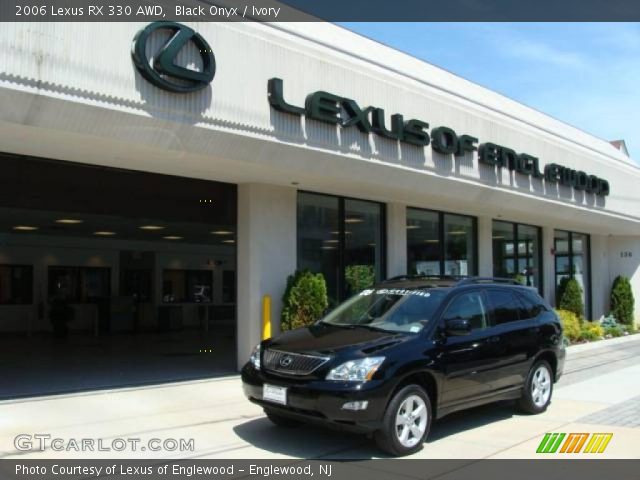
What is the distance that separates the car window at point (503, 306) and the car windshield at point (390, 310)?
0.92m

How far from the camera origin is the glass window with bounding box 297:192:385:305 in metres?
12.5

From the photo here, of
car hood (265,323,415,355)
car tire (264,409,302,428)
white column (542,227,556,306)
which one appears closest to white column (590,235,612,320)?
white column (542,227,556,306)

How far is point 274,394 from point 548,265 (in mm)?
15841

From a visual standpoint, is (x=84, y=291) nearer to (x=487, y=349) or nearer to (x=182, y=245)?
(x=182, y=245)

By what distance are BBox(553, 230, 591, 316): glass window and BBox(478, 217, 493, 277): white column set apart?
4411 millimetres

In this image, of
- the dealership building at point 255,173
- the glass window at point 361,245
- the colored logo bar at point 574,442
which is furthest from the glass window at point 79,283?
the colored logo bar at point 574,442

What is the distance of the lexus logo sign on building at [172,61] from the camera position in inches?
A: 312

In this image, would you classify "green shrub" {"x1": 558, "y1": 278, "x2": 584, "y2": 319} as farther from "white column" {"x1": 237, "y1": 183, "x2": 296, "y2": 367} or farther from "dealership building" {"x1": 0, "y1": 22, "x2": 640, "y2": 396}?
"white column" {"x1": 237, "y1": 183, "x2": 296, "y2": 367}

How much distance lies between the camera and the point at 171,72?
26.6 ft

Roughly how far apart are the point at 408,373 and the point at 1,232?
1639 cm

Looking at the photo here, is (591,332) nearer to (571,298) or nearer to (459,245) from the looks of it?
(571,298)

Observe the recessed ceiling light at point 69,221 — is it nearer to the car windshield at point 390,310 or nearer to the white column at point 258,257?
the white column at point 258,257

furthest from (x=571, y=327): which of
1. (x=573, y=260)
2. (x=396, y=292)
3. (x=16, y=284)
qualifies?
(x=16, y=284)

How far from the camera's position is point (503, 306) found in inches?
325
